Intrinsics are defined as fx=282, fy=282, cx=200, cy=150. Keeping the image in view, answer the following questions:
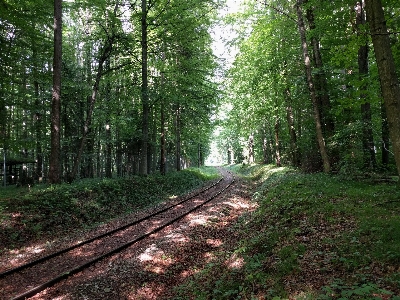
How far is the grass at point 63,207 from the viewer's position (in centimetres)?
1065

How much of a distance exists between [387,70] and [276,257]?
4686 millimetres

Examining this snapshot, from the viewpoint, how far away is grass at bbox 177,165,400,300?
4.73 meters

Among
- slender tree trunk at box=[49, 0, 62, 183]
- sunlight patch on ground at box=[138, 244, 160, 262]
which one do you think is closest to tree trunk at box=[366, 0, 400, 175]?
sunlight patch on ground at box=[138, 244, 160, 262]

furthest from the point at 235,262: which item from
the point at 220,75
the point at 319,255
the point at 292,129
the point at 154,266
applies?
the point at 220,75

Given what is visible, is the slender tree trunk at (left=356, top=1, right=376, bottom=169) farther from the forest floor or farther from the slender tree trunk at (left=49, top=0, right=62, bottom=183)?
the slender tree trunk at (left=49, top=0, right=62, bottom=183)

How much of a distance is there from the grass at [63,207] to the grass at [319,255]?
24.0 ft

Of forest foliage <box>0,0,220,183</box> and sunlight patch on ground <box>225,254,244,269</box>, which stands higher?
forest foliage <box>0,0,220,183</box>

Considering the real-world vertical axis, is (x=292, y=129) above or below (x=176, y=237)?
above

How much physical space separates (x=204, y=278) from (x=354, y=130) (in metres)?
10.3

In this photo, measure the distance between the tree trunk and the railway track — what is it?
8.07m

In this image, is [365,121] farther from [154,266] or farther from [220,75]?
[220,75]

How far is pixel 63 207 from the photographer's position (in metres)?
12.7

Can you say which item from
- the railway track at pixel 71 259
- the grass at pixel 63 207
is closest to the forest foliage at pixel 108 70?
the grass at pixel 63 207

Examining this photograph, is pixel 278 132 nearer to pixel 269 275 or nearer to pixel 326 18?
pixel 326 18
